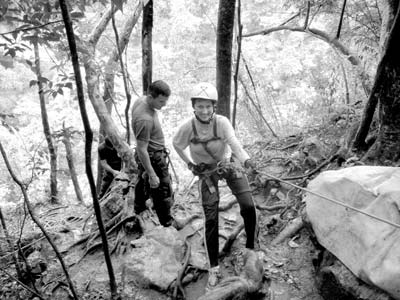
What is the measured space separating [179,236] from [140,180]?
1.02 meters

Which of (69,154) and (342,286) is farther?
(69,154)

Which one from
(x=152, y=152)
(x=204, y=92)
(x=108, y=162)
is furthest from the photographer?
(x=108, y=162)

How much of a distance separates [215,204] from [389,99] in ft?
8.14

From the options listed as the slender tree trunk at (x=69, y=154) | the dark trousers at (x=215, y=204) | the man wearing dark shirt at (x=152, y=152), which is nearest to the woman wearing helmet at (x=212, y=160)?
the dark trousers at (x=215, y=204)

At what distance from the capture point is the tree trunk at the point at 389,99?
12.4 feet

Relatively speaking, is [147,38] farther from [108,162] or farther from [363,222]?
[363,222]

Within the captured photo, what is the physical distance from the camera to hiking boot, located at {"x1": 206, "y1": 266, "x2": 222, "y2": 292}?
3.65 m

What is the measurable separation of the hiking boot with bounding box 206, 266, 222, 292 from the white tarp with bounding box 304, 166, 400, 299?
1.26m

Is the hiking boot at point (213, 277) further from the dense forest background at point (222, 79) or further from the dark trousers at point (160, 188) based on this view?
the dark trousers at point (160, 188)

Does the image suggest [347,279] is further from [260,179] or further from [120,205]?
[120,205]

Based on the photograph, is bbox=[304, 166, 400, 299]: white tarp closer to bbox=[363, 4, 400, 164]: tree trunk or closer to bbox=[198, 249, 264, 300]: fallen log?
bbox=[198, 249, 264, 300]: fallen log

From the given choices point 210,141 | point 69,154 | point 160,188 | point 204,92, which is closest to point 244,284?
point 210,141

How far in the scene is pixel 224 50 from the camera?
17.5ft

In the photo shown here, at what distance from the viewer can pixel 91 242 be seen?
16.8ft
